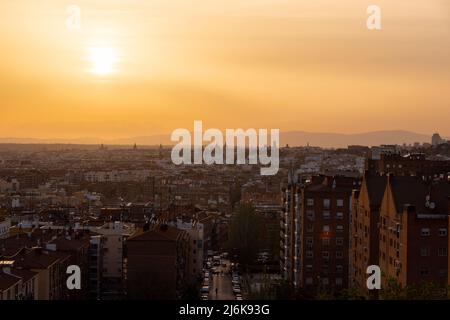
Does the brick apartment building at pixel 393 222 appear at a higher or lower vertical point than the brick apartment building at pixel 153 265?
higher

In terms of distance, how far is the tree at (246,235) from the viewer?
3394 cm

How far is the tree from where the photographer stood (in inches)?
1336

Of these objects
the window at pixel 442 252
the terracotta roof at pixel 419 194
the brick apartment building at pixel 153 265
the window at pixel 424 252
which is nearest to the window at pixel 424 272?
the window at pixel 424 252

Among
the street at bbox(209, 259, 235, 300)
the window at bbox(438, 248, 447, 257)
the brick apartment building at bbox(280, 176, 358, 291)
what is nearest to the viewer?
the window at bbox(438, 248, 447, 257)

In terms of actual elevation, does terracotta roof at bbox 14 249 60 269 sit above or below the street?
above

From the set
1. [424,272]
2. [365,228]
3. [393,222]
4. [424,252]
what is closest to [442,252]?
[424,252]

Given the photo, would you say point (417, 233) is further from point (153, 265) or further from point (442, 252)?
point (153, 265)

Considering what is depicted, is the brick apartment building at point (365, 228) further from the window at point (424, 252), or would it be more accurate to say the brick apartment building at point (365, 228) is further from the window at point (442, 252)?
the window at point (442, 252)

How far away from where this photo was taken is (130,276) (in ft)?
74.2

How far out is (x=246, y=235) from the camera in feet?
114

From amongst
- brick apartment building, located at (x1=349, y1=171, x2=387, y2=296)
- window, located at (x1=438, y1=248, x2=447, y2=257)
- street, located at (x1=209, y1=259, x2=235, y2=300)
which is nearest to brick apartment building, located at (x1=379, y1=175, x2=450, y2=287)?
window, located at (x1=438, y1=248, x2=447, y2=257)

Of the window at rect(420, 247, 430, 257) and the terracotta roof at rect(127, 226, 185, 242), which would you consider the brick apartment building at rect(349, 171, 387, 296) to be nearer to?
the window at rect(420, 247, 430, 257)
